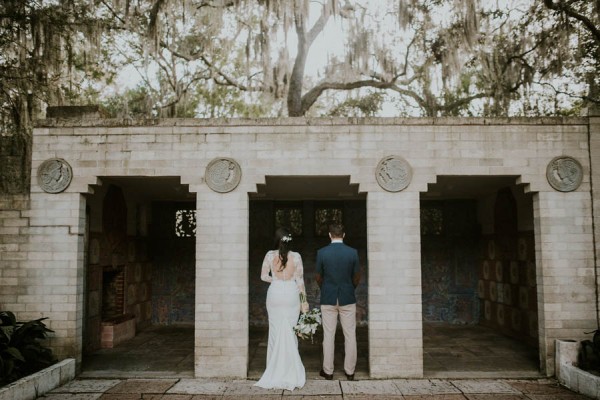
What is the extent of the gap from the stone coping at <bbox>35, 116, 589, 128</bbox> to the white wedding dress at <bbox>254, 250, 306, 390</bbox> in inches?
81.9

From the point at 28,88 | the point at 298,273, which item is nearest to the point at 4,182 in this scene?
the point at 28,88

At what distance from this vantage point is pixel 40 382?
6246mm

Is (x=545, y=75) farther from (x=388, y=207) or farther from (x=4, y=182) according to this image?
(x=4, y=182)

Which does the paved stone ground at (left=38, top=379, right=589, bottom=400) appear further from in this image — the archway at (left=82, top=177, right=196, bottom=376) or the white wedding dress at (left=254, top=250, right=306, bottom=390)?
the archway at (left=82, top=177, right=196, bottom=376)

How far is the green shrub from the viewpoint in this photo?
6.12 meters

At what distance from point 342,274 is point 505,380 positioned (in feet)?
9.48

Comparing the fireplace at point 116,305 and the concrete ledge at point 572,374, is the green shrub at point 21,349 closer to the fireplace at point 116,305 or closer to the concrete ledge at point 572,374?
the fireplace at point 116,305


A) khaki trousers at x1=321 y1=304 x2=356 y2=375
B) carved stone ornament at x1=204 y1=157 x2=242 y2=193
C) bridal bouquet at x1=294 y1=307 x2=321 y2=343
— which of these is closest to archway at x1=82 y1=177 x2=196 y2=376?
carved stone ornament at x1=204 y1=157 x2=242 y2=193

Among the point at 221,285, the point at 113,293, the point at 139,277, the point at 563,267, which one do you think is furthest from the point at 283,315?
the point at 139,277

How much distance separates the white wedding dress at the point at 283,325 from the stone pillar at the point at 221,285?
21.1 inches

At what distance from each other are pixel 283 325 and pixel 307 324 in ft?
1.14

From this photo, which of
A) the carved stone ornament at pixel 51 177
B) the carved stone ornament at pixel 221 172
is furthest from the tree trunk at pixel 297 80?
the carved stone ornament at pixel 51 177

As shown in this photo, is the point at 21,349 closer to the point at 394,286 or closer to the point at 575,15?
the point at 394,286

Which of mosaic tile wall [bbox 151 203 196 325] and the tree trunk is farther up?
the tree trunk
